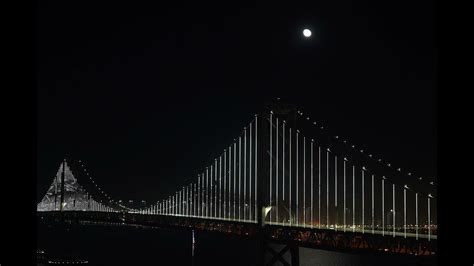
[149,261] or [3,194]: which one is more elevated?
[3,194]

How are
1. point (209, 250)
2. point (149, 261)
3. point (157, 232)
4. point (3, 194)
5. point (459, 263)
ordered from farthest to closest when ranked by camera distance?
point (157, 232), point (209, 250), point (149, 261), point (3, 194), point (459, 263)

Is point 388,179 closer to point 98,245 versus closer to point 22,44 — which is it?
point 22,44

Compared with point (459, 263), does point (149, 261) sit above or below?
below

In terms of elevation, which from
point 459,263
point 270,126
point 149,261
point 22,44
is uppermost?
point 270,126

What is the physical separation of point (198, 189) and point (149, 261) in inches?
268

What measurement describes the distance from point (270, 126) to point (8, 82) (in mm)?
25353

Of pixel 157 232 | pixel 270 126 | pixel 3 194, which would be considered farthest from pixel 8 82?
pixel 157 232

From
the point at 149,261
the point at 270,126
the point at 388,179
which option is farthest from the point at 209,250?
the point at 388,179

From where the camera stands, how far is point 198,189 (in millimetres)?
38000

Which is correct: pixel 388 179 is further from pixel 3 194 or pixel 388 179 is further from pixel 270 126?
pixel 3 194

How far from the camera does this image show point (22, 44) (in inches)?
68.7

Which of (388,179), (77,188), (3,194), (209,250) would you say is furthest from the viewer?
(77,188)

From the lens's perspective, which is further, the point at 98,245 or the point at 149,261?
the point at 98,245

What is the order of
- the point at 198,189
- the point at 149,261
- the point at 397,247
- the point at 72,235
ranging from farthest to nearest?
1. the point at 72,235
2. the point at 149,261
3. the point at 198,189
4. the point at 397,247
